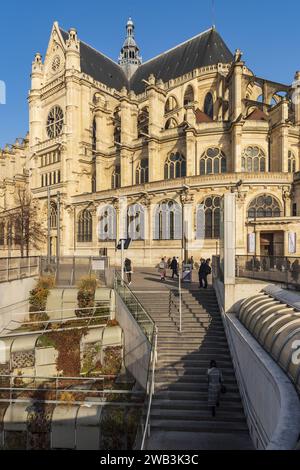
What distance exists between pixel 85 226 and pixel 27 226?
24.6ft

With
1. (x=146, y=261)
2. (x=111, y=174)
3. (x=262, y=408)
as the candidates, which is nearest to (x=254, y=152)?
(x=146, y=261)

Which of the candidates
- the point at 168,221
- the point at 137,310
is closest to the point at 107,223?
the point at 168,221

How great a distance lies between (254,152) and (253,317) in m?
27.5


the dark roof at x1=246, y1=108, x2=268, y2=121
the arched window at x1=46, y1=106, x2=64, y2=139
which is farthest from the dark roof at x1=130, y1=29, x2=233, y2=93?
the arched window at x1=46, y1=106, x2=64, y2=139

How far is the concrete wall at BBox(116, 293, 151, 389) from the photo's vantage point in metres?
11.1

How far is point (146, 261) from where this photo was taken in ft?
110

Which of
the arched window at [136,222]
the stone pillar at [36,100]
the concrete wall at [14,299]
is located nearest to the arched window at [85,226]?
the arched window at [136,222]

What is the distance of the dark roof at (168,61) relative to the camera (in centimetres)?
4712

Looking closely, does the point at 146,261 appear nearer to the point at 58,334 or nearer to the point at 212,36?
the point at 58,334

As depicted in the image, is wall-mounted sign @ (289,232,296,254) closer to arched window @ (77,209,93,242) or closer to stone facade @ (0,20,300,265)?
stone facade @ (0,20,300,265)

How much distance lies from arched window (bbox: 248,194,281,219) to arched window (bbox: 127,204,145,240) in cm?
1149

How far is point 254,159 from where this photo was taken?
33.7m

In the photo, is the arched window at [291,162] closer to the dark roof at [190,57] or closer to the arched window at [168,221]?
the arched window at [168,221]

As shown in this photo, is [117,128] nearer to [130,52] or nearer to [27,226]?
[27,226]
